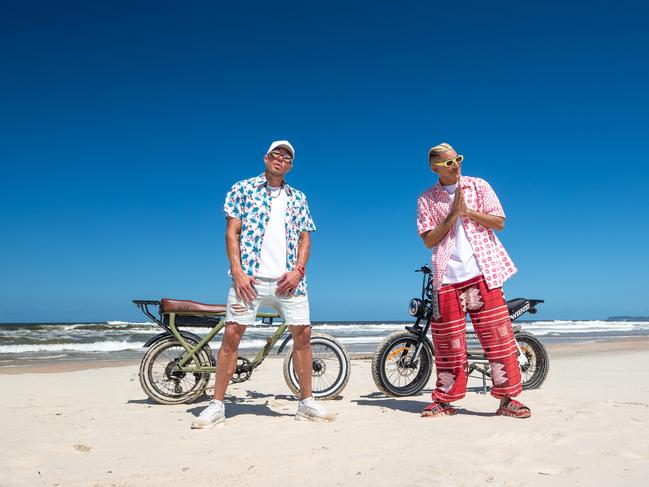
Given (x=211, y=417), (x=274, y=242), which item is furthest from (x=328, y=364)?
(x=274, y=242)

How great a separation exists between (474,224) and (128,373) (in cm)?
639

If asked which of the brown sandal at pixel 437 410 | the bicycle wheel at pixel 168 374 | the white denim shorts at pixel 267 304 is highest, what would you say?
the white denim shorts at pixel 267 304

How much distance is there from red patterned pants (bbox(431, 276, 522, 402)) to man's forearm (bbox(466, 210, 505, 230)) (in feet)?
1.33

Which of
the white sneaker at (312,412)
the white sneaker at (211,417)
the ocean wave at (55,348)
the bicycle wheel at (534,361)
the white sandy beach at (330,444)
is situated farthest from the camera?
the ocean wave at (55,348)

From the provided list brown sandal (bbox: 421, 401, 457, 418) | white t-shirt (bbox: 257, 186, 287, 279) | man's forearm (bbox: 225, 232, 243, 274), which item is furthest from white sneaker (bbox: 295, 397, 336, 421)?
man's forearm (bbox: 225, 232, 243, 274)

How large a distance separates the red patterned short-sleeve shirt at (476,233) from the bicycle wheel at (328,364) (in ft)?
5.75

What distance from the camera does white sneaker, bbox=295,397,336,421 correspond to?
4.00 m

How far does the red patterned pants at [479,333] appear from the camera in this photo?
3.96 meters

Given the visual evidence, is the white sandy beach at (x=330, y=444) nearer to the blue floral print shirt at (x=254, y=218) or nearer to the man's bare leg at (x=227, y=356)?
the man's bare leg at (x=227, y=356)

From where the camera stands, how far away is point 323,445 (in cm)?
326

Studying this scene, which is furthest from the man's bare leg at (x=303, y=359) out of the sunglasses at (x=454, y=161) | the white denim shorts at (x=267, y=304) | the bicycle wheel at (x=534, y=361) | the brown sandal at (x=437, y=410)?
the bicycle wheel at (x=534, y=361)

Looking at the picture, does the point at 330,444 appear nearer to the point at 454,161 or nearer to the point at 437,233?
the point at 437,233

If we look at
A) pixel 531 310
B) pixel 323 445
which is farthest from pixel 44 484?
pixel 531 310

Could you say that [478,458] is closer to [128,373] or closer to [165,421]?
[165,421]
